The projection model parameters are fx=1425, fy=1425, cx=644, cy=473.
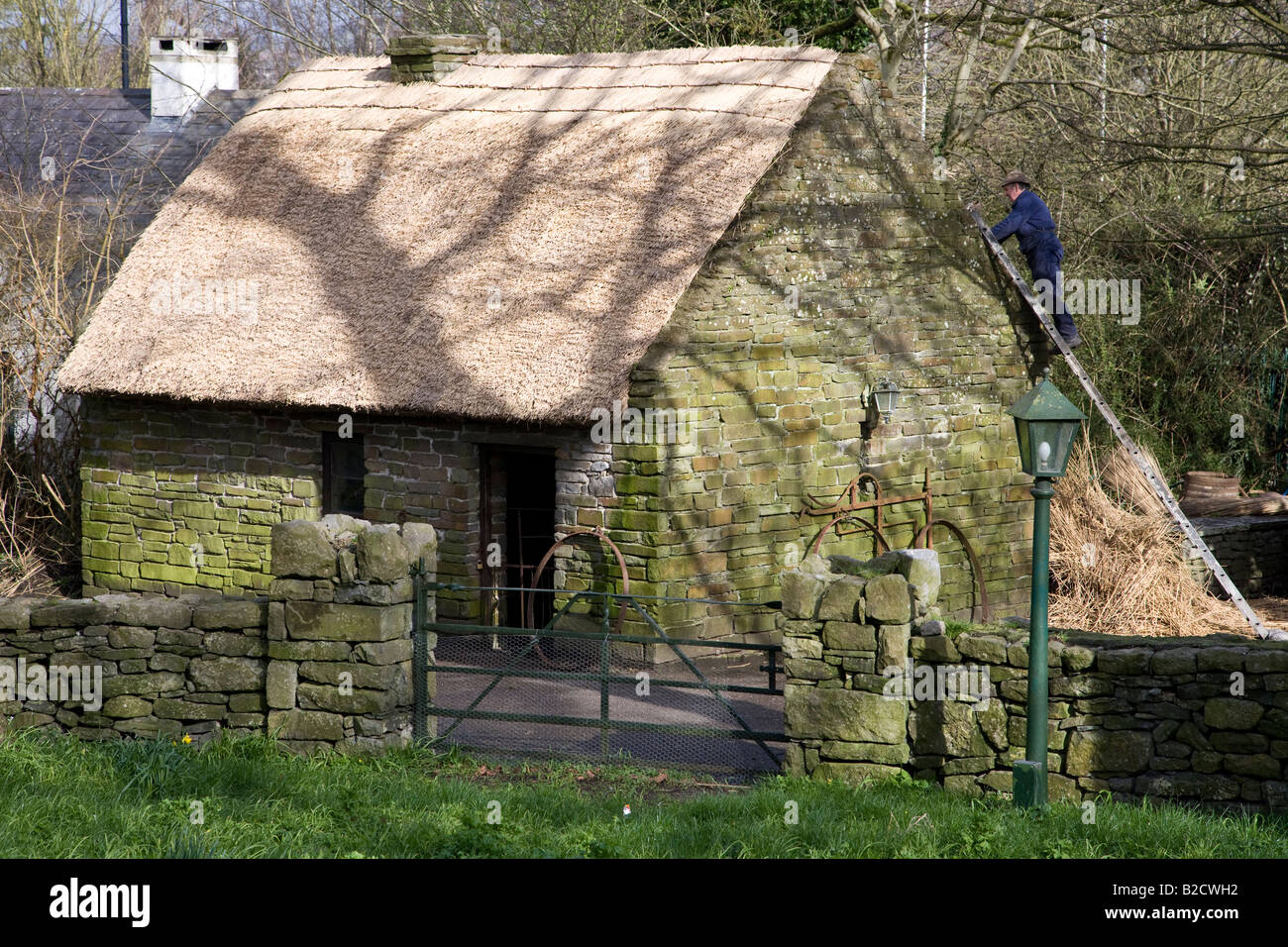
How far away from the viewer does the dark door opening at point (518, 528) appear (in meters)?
11.8

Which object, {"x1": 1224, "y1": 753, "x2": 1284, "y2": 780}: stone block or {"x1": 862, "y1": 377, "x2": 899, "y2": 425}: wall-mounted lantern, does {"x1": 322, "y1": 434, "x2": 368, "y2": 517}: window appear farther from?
{"x1": 1224, "y1": 753, "x2": 1284, "y2": 780}: stone block

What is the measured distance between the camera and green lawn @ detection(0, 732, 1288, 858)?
255 inches

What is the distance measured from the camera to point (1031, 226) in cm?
1298

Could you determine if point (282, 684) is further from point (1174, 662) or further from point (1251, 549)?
point (1251, 549)

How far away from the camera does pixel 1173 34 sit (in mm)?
16375

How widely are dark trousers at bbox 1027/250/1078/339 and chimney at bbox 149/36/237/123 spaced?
1054cm

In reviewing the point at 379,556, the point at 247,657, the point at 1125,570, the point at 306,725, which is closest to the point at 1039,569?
the point at 379,556

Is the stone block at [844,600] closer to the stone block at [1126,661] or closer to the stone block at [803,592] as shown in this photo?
the stone block at [803,592]

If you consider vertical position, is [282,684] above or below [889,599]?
below

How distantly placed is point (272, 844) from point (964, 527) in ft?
26.1

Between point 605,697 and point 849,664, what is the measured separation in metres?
1.54
